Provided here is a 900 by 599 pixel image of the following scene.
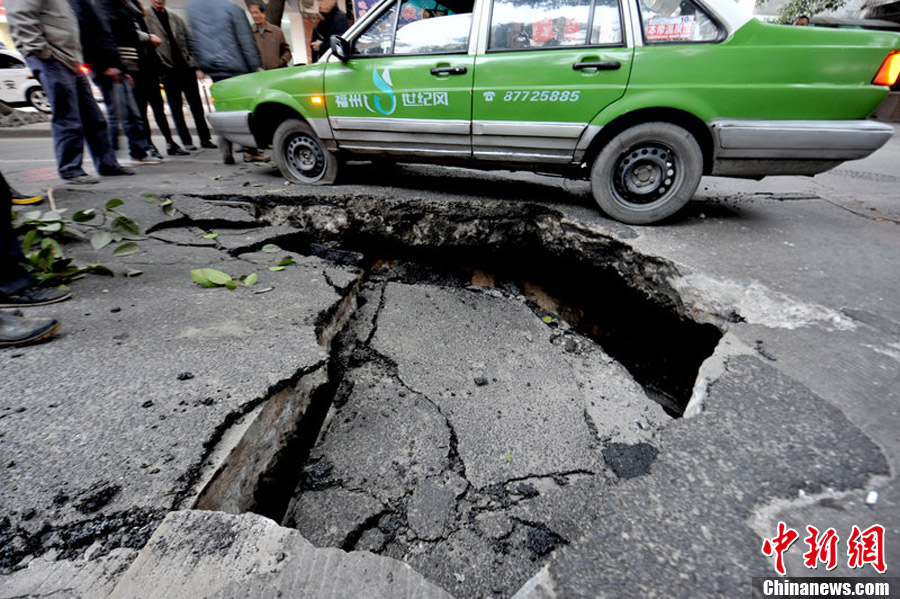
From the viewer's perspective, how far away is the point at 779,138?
2.63 metres

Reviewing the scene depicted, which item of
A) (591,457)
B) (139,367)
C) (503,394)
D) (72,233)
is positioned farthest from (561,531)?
(72,233)

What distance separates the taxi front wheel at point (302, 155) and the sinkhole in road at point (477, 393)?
0.61 m

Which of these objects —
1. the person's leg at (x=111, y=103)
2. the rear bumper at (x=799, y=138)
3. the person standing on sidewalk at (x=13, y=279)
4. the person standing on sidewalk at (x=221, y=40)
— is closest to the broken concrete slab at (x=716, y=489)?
the rear bumper at (x=799, y=138)

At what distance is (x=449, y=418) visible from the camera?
77.4 inches

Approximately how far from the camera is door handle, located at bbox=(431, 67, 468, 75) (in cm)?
308

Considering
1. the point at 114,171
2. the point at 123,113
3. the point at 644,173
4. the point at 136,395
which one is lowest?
the point at 136,395

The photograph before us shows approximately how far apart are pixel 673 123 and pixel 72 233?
4.44 meters

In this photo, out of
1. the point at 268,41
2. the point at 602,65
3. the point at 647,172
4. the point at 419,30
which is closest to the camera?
the point at 602,65

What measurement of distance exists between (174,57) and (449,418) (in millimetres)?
6393

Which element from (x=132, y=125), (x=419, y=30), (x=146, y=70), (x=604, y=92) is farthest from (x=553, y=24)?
(x=146, y=70)

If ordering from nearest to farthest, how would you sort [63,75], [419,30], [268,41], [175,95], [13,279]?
[13,279], [419,30], [63,75], [175,95], [268,41]

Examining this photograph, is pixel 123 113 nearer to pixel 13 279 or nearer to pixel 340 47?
pixel 340 47

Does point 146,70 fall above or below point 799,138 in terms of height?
above

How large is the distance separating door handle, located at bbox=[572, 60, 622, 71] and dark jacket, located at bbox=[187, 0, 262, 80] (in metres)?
4.42
